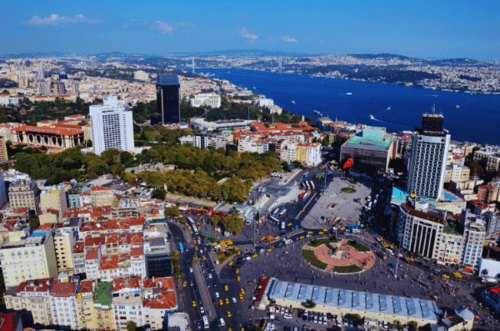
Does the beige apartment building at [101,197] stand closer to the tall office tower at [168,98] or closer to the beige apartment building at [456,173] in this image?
the beige apartment building at [456,173]

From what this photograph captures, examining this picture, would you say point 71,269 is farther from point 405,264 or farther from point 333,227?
point 405,264

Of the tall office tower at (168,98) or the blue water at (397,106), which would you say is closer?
the tall office tower at (168,98)

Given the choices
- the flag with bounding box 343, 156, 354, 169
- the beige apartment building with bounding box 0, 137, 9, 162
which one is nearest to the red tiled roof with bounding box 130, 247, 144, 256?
the flag with bounding box 343, 156, 354, 169

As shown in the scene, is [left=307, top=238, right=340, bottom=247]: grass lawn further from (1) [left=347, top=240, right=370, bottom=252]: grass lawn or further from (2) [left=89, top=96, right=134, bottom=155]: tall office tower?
(2) [left=89, top=96, right=134, bottom=155]: tall office tower

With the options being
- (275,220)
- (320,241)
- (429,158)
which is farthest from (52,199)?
(429,158)

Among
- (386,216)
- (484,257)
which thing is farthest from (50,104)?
(484,257)

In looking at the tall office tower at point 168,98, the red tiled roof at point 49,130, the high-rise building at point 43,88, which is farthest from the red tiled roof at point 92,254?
the high-rise building at point 43,88

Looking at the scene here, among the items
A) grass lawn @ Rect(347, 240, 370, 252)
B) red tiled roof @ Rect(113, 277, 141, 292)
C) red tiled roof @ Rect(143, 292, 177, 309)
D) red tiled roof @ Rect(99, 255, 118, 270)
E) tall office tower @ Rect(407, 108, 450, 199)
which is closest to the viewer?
Result: red tiled roof @ Rect(143, 292, 177, 309)
